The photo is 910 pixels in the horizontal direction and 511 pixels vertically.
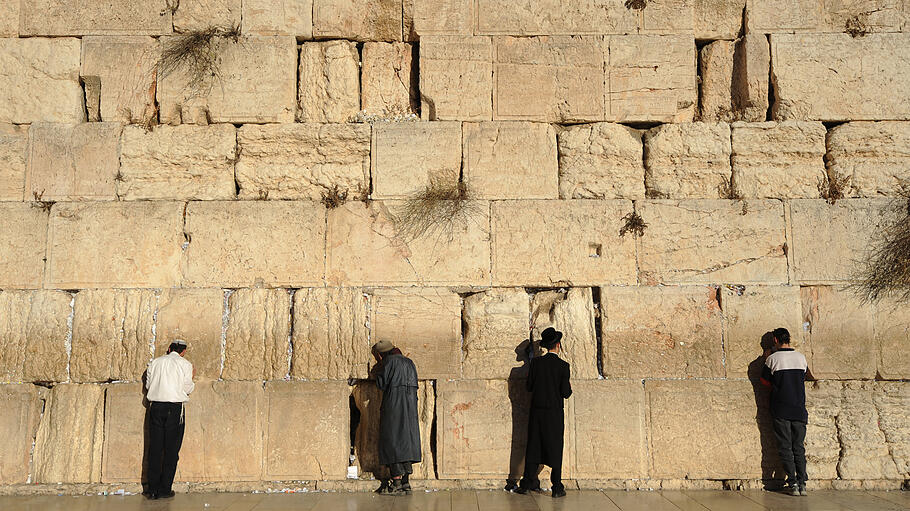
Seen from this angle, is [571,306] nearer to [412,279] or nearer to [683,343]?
[683,343]

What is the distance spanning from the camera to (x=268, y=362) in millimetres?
6625

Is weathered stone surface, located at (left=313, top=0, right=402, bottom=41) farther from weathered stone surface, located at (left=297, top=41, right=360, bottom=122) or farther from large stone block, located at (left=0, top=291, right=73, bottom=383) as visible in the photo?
large stone block, located at (left=0, top=291, right=73, bottom=383)

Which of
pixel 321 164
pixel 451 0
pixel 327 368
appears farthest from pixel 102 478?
pixel 451 0

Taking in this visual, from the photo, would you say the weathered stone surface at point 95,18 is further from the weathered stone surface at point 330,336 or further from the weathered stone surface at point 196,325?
the weathered stone surface at point 330,336

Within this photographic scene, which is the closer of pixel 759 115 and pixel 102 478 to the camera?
pixel 102 478

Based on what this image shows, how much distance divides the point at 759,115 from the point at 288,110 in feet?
15.9

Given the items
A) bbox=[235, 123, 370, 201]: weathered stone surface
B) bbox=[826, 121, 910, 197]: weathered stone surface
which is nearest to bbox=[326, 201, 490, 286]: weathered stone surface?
bbox=[235, 123, 370, 201]: weathered stone surface

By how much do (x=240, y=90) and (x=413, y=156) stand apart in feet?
6.23

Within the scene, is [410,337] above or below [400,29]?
below

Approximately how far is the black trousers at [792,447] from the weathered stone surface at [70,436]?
623cm

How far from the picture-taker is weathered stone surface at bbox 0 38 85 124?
23.3 ft

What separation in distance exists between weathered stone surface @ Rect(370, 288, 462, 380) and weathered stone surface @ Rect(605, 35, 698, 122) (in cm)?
261

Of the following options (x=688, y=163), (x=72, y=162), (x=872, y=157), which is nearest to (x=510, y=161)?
(x=688, y=163)

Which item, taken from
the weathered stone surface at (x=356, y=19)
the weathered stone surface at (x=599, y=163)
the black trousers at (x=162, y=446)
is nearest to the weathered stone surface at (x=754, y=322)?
the weathered stone surface at (x=599, y=163)
